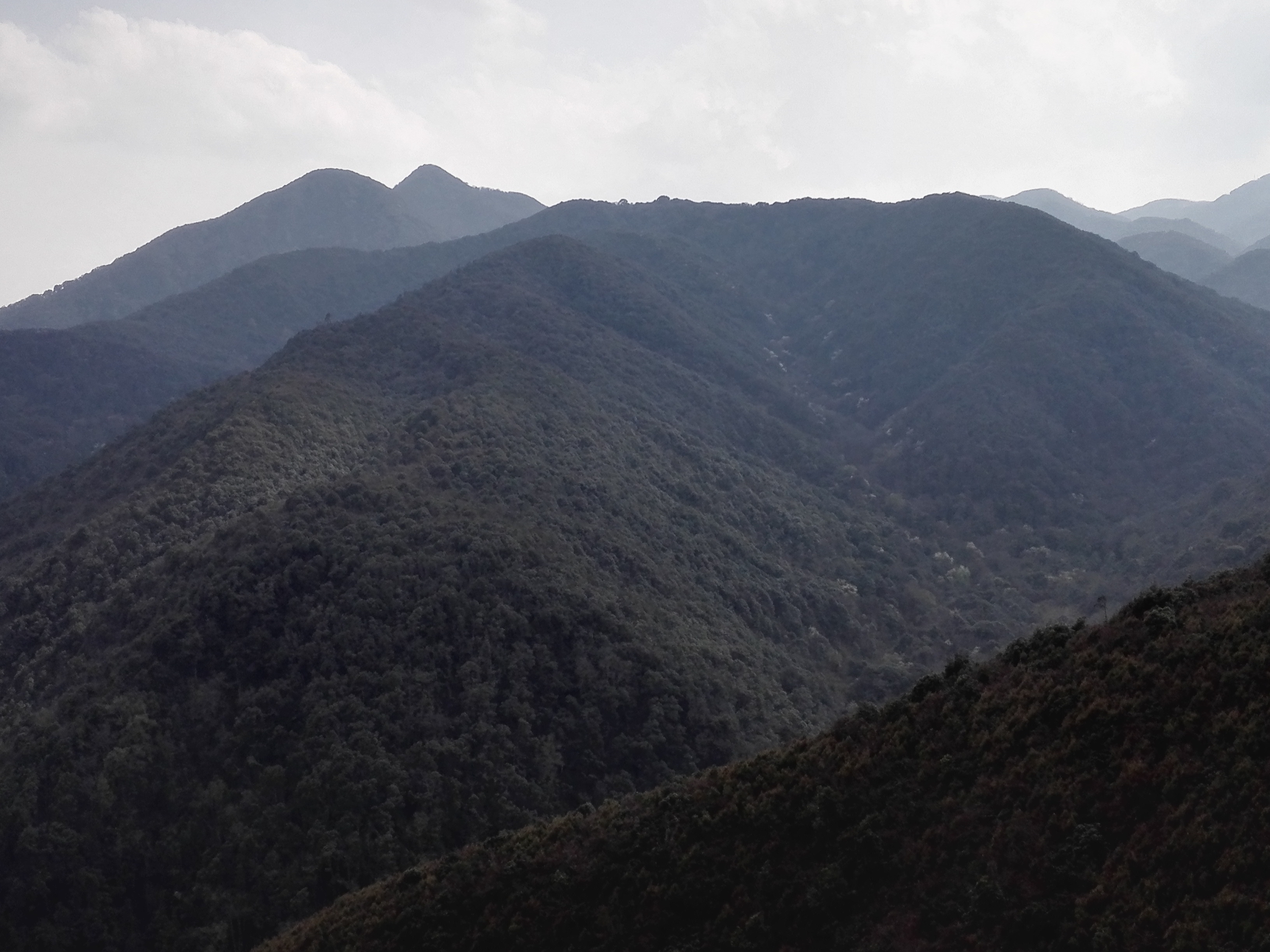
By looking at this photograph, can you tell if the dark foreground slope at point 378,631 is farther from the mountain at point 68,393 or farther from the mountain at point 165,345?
the mountain at point 165,345

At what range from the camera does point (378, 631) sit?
1576 inches

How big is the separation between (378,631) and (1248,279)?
15452 centimetres

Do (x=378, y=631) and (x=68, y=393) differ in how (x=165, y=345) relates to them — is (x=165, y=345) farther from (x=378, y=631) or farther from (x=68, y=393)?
(x=378, y=631)

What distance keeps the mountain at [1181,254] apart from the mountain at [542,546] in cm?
5284

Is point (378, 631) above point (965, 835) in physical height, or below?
above

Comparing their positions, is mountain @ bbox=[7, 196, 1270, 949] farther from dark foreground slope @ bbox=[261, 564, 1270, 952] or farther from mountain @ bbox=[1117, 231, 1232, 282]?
mountain @ bbox=[1117, 231, 1232, 282]

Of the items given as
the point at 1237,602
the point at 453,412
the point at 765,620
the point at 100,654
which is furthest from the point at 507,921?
the point at 453,412

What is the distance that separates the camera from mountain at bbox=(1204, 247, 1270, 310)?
135m

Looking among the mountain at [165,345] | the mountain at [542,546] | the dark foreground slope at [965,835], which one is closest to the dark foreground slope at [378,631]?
the mountain at [542,546]

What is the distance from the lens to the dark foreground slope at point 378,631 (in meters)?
31.2

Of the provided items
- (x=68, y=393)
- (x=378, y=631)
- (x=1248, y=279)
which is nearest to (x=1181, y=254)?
(x=1248, y=279)

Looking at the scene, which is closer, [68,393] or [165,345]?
[68,393]

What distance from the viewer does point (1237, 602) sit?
18.2 meters

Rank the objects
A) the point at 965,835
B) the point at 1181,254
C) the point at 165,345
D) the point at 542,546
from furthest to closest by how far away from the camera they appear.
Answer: the point at 1181,254, the point at 165,345, the point at 542,546, the point at 965,835
